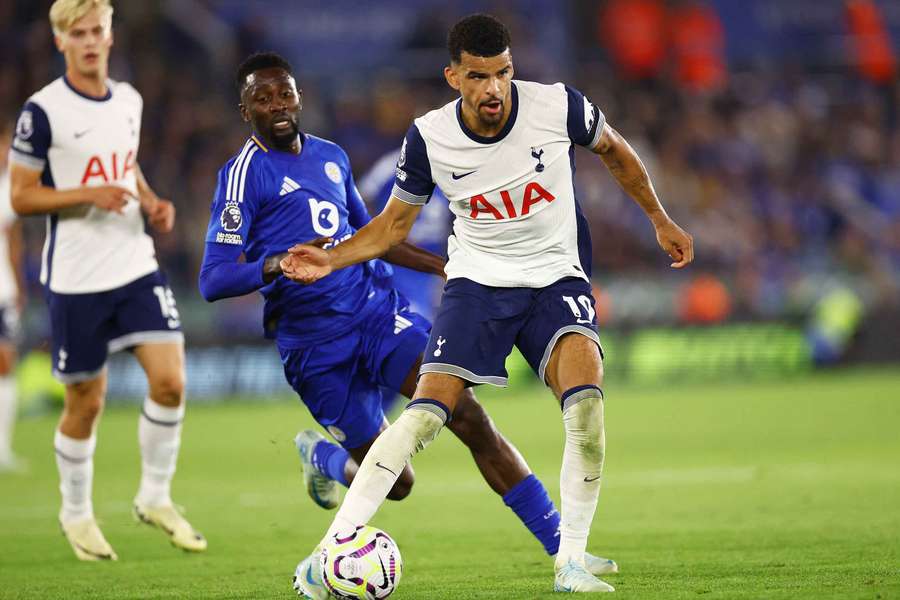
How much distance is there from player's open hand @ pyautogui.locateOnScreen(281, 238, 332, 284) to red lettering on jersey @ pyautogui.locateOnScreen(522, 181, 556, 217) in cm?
87

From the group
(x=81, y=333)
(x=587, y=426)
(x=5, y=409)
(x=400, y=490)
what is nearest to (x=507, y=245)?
(x=587, y=426)

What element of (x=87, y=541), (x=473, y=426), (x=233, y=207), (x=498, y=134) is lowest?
(x=87, y=541)

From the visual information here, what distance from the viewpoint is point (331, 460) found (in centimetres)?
712

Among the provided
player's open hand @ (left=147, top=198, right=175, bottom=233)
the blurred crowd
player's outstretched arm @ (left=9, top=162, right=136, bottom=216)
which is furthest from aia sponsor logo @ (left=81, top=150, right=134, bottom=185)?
the blurred crowd

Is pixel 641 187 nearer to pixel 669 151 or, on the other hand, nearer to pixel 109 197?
pixel 109 197

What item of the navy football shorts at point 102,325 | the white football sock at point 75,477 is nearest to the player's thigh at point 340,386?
the navy football shorts at point 102,325

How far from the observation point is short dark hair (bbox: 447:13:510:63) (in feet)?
18.1

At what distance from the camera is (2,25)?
1967 centimetres

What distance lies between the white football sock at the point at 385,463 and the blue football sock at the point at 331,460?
1.49 m

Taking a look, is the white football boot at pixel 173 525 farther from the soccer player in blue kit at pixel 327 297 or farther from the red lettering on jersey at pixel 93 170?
the red lettering on jersey at pixel 93 170

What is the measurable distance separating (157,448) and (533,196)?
293cm

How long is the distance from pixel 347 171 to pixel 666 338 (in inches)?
482

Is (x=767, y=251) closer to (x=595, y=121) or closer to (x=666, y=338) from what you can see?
(x=666, y=338)

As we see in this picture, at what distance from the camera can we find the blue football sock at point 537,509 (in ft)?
20.6
